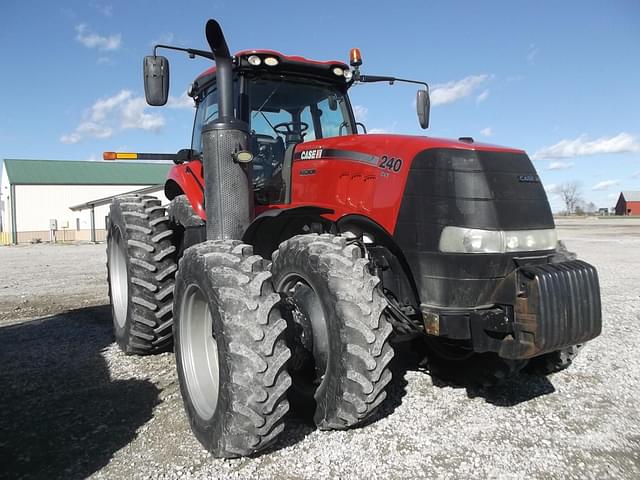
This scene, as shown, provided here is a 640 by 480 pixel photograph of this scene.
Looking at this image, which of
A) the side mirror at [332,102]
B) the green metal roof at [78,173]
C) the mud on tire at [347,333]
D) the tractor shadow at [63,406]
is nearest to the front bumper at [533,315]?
the mud on tire at [347,333]

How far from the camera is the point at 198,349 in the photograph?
3484mm

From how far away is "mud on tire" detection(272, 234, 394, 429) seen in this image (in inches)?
112

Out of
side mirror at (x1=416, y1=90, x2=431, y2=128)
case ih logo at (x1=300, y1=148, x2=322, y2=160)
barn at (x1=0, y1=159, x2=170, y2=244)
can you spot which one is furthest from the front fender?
barn at (x1=0, y1=159, x2=170, y2=244)

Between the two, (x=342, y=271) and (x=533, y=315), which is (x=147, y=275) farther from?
(x=533, y=315)

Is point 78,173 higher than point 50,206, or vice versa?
point 78,173

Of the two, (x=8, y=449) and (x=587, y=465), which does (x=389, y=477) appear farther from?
(x=8, y=449)

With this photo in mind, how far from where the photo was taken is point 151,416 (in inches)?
141

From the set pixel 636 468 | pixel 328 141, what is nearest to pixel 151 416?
pixel 328 141

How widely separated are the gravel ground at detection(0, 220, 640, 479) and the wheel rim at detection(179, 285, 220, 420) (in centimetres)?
28

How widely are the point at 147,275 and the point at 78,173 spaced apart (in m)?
45.5

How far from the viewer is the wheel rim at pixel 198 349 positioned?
3.38 meters

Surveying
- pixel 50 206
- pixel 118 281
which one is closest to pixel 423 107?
pixel 118 281

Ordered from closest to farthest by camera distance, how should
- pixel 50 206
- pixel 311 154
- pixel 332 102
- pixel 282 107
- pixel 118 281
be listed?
pixel 311 154, pixel 282 107, pixel 332 102, pixel 118 281, pixel 50 206

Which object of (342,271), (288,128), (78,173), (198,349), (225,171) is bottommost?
(198,349)
